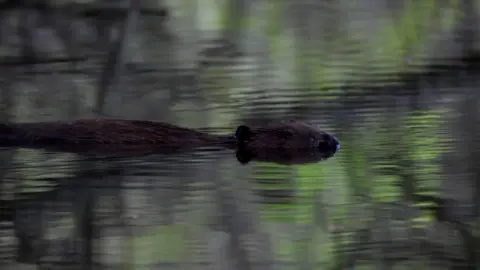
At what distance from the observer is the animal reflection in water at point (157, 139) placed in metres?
4.38

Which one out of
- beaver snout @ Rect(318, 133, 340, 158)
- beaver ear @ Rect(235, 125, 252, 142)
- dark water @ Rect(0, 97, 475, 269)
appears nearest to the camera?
dark water @ Rect(0, 97, 475, 269)

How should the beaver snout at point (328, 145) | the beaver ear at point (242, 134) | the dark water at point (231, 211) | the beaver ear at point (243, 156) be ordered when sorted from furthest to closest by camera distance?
1. the beaver ear at point (242, 134)
2. the beaver snout at point (328, 145)
3. the beaver ear at point (243, 156)
4. the dark water at point (231, 211)

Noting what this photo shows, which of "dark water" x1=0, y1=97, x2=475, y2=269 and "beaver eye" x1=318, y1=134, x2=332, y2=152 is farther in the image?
"beaver eye" x1=318, y1=134, x2=332, y2=152

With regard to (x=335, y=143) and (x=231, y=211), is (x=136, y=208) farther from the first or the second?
(x=335, y=143)

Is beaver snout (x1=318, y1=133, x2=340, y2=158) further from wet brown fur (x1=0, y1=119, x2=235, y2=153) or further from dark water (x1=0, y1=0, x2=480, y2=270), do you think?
wet brown fur (x1=0, y1=119, x2=235, y2=153)

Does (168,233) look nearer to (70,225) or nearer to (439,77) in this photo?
(70,225)

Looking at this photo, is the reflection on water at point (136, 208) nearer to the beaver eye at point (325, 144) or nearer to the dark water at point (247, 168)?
the dark water at point (247, 168)

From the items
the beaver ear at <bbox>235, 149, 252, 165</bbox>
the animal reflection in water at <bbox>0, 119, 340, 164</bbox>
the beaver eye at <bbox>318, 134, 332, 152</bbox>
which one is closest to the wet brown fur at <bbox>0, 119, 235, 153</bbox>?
the animal reflection in water at <bbox>0, 119, 340, 164</bbox>

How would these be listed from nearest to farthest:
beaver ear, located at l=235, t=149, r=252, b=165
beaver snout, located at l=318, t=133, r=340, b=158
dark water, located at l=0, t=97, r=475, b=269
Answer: dark water, located at l=0, t=97, r=475, b=269 < beaver ear, located at l=235, t=149, r=252, b=165 < beaver snout, located at l=318, t=133, r=340, b=158

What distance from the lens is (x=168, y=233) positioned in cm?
319

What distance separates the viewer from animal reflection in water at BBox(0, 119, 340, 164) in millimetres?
4383

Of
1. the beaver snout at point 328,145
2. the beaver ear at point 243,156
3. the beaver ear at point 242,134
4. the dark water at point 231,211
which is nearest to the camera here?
the dark water at point 231,211

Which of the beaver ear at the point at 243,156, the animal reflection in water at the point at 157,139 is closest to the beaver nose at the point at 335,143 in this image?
the animal reflection in water at the point at 157,139

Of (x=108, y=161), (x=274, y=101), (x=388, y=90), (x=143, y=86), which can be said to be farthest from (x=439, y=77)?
(x=108, y=161)
